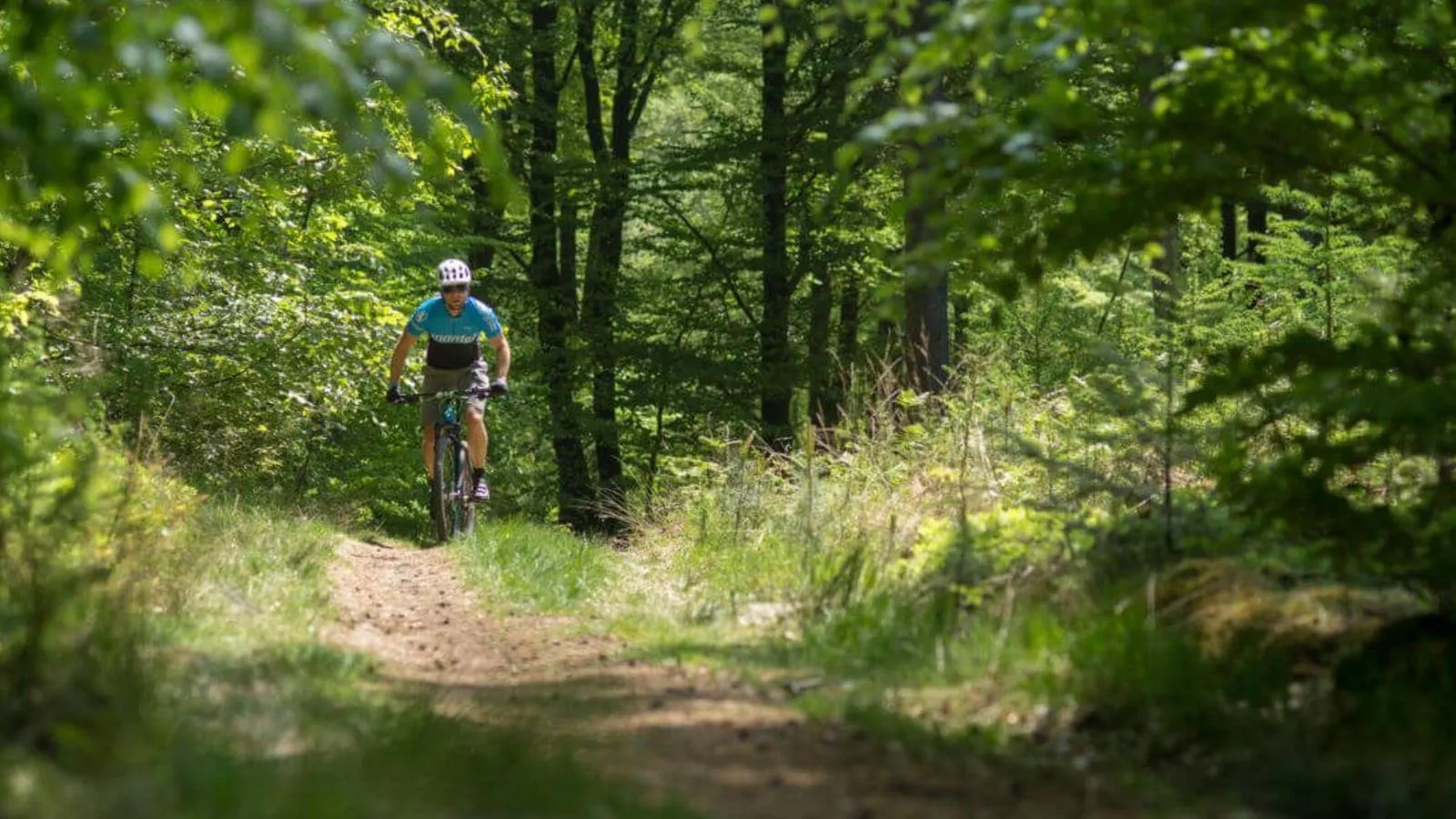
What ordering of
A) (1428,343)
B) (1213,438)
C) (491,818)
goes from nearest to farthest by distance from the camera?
1. (491,818)
2. (1428,343)
3. (1213,438)

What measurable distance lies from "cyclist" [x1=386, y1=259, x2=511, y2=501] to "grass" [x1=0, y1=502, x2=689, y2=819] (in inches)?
201

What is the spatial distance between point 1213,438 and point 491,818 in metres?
6.23

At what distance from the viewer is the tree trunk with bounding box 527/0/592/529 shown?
22.7 metres

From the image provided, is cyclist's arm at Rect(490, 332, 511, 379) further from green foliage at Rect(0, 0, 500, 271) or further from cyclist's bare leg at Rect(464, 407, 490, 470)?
green foliage at Rect(0, 0, 500, 271)

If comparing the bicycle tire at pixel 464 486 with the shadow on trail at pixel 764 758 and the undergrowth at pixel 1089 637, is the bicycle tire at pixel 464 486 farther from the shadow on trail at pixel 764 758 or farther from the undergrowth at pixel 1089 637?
the shadow on trail at pixel 764 758

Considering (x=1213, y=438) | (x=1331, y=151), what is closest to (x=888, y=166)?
(x=1213, y=438)

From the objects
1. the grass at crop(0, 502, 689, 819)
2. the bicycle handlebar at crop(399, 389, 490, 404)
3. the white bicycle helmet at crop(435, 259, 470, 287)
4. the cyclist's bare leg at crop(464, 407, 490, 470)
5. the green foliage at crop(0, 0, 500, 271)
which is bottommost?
the grass at crop(0, 502, 689, 819)

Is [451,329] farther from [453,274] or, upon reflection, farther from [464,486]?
[464,486]

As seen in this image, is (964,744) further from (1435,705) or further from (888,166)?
(888,166)

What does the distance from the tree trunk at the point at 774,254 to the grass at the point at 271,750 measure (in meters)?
14.0

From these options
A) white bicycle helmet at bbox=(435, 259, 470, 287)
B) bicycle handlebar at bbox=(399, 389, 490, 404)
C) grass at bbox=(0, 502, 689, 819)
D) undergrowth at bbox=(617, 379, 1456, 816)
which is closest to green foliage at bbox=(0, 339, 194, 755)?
grass at bbox=(0, 502, 689, 819)

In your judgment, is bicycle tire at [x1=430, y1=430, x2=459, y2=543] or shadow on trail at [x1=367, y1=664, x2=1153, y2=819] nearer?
shadow on trail at [x1=367, y1=664, x2=1153, y2=819]

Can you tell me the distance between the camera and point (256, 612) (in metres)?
7.82

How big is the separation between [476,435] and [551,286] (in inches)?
423
